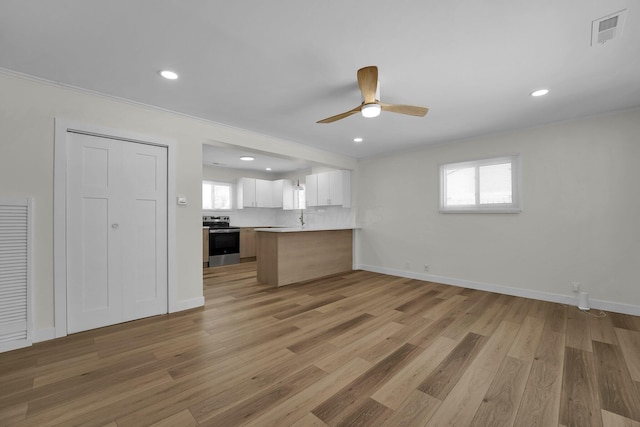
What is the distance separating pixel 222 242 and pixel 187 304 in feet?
10.8

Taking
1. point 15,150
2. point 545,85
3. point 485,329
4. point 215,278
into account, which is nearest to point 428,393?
point 485,329

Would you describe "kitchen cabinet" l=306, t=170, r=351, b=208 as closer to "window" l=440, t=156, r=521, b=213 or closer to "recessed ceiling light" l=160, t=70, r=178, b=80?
"window" l=440, t=156, r=521, b=213

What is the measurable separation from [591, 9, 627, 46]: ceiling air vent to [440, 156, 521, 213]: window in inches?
92.6

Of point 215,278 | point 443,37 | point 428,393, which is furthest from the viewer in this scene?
point 215,278

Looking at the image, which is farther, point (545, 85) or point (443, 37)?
point (545, 85)

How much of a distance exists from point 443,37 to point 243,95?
78.2 inches

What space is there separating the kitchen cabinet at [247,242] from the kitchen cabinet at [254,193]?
0.72 m

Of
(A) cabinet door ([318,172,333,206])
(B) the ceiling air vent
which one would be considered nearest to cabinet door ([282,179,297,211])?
(A) cabinet door ([318,172,333,206])

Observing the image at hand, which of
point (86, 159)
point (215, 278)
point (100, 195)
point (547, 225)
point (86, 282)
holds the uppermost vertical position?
point (86, 159)

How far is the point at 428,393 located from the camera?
1.81 meters

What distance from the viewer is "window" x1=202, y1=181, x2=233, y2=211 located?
7086mm

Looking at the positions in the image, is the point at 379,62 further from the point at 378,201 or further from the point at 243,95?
the point at 378,201

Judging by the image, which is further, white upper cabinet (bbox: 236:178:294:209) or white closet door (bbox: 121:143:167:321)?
white upper cabinet (bbox: 236:178:294:209)

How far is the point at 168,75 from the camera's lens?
249 cm
